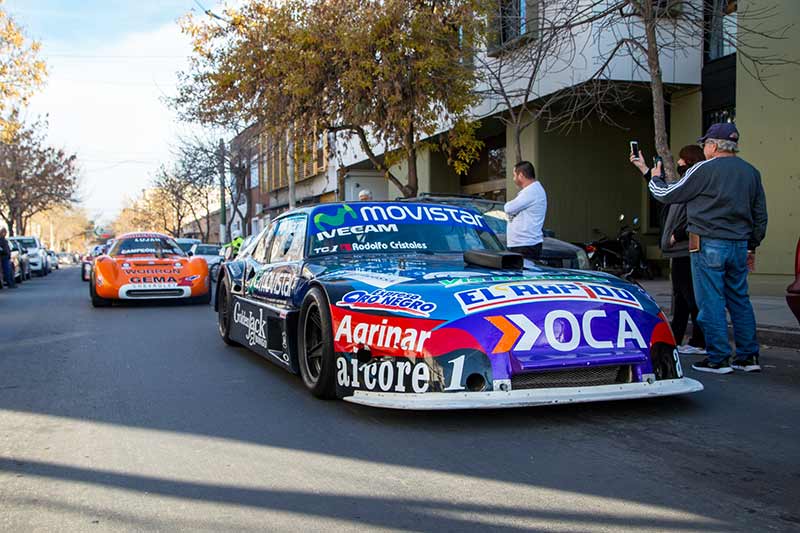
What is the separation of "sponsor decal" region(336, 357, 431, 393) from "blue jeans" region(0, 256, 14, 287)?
19.2 metres

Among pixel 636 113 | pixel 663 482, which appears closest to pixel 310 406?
pixel 663 482

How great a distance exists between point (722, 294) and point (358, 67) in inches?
457

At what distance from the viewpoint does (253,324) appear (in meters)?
7.04

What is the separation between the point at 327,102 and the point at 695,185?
40.1ft

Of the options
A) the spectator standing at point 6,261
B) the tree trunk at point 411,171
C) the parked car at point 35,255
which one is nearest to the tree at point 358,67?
the tree trunk at point 411,171

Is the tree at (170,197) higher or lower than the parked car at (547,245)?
higher

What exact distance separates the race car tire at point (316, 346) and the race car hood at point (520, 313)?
118 millimetres

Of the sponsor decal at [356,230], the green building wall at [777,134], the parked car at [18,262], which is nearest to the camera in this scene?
the sponsor decal at [356,230]

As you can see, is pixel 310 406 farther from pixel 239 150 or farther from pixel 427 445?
pixel 239 150

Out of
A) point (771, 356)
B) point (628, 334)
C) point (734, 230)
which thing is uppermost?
point (734, 230)

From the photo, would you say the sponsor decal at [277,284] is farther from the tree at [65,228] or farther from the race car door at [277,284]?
the tree at [65,228]

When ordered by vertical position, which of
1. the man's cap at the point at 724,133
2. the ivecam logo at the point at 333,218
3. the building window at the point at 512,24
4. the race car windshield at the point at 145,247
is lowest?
the race car windshield at the point at 145,247

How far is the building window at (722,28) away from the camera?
1252 cm

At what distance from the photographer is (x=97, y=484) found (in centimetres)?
371
